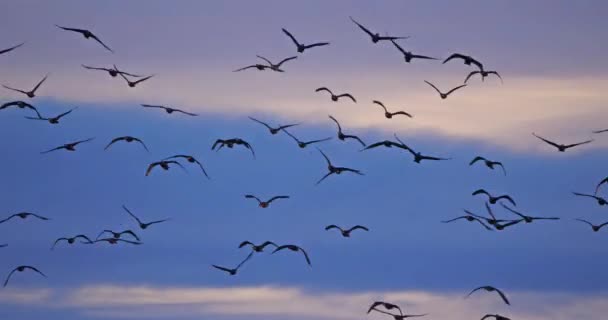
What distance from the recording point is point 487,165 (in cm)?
8956

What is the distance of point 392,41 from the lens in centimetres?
8006

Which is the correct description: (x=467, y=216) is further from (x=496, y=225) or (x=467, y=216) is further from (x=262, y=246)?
(x=262, y=246)

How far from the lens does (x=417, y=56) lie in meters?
84.5

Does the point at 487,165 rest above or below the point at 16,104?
above

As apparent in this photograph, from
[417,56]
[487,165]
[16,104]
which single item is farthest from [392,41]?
[16,104]

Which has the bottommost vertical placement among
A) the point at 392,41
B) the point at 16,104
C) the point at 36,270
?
the point at 36,270

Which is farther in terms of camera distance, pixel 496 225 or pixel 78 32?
pixel 496 225

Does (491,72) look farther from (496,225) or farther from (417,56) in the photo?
(496,225)

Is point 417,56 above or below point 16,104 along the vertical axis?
above

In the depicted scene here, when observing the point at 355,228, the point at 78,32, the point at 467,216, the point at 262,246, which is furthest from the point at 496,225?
the point at 78,32

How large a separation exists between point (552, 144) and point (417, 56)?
10.7 metres

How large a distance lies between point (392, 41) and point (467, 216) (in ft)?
45.3

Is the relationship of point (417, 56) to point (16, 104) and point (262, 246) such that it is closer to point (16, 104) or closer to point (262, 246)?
point (262, 246)

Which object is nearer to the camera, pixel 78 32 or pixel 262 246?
pixel 78 32
